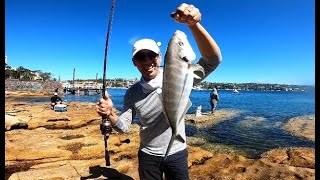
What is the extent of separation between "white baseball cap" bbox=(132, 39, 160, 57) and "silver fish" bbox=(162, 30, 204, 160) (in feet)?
2.78

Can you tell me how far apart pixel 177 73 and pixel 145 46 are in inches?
37.7

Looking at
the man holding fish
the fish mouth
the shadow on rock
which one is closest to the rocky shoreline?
the shadow on rock

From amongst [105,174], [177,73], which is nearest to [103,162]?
[105,174]

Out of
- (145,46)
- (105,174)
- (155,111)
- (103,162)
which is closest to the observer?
(145,46)

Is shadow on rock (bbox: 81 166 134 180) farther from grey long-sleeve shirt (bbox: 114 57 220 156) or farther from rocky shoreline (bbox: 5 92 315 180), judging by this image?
grey long-sleeve shirt (bbox: 114 57 220 156)

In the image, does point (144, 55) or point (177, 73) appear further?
point (144, 55)

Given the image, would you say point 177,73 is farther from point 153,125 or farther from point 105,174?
point 105,174

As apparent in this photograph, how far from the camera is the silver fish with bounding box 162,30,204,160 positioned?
2.40 m

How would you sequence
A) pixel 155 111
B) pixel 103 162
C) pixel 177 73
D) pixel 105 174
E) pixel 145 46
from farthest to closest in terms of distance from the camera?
1. pixel 103 162
2. pixel 105 174
3. pixel 155 111
4. pixel 145 46
5. pixel 177 73

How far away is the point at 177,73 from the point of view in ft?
7.95

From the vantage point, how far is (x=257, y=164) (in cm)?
875

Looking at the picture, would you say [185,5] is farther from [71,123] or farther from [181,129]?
[71,123]

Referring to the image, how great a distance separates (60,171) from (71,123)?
10769 mm

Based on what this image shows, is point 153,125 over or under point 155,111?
under
